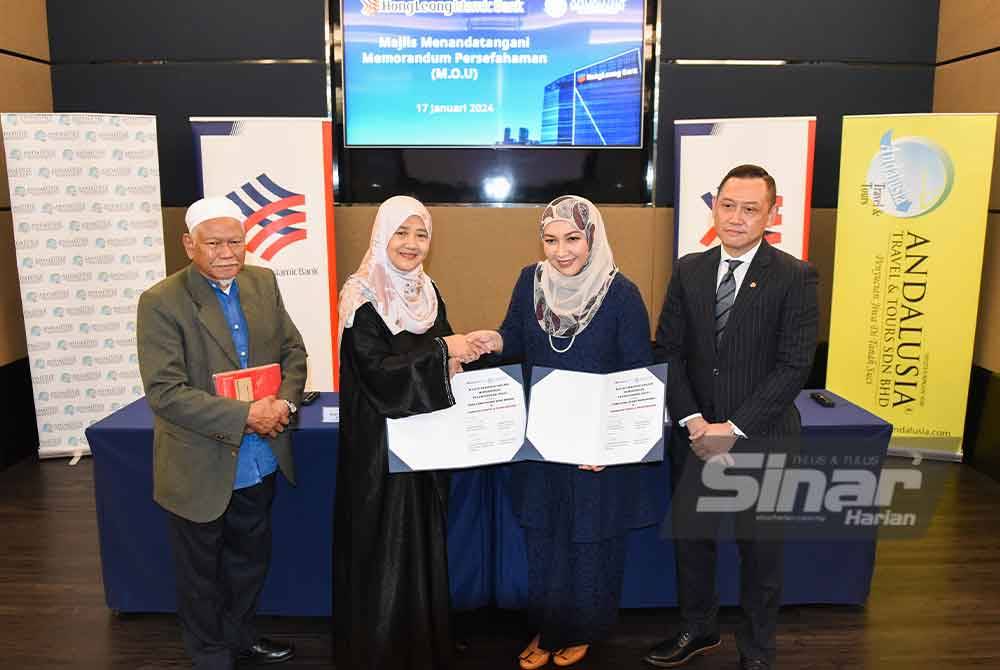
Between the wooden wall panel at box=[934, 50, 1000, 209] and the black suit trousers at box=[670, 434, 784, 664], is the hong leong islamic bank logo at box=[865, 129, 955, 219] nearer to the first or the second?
the wooden wall panel at box=[934, 50, 1000, 209]

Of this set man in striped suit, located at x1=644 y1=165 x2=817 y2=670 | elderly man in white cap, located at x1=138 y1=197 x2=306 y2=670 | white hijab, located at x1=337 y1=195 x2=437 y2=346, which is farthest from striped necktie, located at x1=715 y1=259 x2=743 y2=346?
elderly man in white cap, located at x1=138 y1=197 x2=306 y2=670

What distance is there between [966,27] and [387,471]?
188 inches

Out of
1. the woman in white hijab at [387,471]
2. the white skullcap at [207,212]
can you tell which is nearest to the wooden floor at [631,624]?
the woman in white hijab at [387,471]

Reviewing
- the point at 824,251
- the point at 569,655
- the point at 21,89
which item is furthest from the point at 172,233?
the point at 824,251

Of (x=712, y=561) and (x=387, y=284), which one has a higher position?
(x=387, y=284)

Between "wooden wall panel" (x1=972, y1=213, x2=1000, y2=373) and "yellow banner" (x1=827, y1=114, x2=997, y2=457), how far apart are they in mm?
170

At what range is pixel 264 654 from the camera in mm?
2625

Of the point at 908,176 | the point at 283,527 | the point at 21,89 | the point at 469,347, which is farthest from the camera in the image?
the point at 21,89

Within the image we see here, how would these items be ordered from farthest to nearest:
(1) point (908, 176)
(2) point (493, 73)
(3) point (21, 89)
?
(2) point (493, 73) < (3) point (21, 89) < (1) point (908, 176)

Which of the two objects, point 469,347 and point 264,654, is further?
point 264,654

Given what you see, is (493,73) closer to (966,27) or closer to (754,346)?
(966,27)

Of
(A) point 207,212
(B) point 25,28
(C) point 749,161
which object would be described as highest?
(B) point 25,28

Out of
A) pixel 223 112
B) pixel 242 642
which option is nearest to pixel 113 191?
pixel 223 112

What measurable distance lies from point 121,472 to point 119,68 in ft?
11.7
